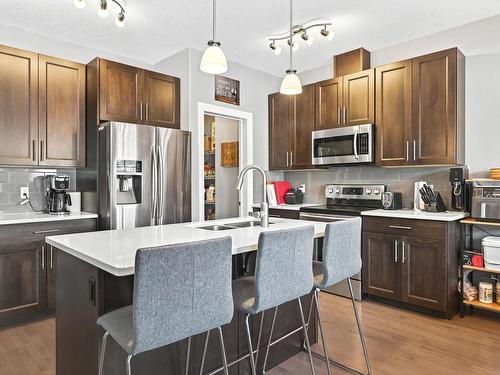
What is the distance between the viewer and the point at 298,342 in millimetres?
2400

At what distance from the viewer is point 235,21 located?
126 inches

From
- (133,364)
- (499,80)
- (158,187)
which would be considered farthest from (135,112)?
(499,80)

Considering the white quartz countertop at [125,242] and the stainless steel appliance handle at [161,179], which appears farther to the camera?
the stainless steel appliance handle at [161,179]

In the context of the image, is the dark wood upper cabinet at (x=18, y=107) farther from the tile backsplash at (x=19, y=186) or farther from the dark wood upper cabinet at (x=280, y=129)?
the dark wood upper cabinet at (x=280, y=129)

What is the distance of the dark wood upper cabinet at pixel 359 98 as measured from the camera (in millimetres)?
3631

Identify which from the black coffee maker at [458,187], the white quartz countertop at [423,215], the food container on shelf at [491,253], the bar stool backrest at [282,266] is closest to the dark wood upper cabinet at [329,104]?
the white quartz countertop at [423,215]

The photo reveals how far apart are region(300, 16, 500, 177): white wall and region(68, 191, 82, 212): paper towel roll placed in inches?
151

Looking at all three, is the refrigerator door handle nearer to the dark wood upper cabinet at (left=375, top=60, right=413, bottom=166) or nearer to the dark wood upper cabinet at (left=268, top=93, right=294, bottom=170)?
the dark wood upper cabinet at (left=268, top=93, right=294, bottom=170)

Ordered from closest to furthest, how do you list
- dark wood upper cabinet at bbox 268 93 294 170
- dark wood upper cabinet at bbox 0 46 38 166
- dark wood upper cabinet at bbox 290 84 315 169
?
dark wood upper cabinet at bbox 0 46 38 166
dark wood upper cabinet at bbox 290 84 315 169
dark wood upper cabinet at bbox 268 93 294 170

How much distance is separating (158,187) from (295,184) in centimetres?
207

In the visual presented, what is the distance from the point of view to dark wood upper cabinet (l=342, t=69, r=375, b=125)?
363 cm

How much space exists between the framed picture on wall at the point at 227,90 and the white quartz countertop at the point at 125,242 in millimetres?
2231

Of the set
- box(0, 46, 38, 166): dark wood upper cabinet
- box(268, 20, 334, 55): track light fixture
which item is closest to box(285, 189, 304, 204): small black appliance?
box(268, 20, 334, 55): track light fixture

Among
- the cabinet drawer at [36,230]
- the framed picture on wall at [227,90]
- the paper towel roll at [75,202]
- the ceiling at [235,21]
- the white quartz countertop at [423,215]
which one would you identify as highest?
the ceiling at [235,21]
